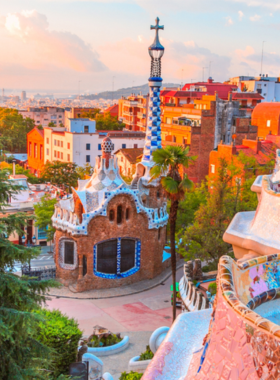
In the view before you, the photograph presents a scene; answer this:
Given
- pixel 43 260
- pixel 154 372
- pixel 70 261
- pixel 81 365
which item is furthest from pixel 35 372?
pixel 43 260

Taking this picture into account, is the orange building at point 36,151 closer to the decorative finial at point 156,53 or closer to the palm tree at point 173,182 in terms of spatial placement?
the decorative finial at point 156,53

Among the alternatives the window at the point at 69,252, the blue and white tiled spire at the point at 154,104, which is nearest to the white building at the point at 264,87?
the blue and white tiled spire at the point at 154,104

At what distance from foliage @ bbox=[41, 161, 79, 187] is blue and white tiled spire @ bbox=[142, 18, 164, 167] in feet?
72.9

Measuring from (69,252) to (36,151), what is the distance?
48.8 meters

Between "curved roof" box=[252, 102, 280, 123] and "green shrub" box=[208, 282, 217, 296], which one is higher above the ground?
"curved roof" box=[252, 102, 280, 123]

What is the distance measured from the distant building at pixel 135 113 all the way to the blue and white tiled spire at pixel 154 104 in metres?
63.5

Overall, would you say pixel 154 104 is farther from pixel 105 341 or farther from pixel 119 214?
pixel 105 341

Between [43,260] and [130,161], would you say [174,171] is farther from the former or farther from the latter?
[130,161]

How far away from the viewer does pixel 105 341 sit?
2103 centimetres

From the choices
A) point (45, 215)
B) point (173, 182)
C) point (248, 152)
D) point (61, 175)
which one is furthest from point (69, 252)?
point (61, 175)

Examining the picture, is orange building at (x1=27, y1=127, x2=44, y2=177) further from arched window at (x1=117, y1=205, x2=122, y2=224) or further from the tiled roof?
arched window at (x1=117, y1=205, x2=122, y2=224)

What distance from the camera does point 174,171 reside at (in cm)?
2231

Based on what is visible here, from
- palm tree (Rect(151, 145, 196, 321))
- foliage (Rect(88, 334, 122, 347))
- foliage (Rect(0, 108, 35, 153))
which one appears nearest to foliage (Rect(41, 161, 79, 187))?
palm tree (Rect(151, 145, 196, 321))

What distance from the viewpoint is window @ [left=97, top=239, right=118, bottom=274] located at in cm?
2795
